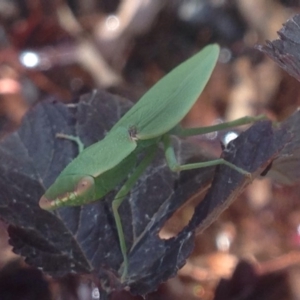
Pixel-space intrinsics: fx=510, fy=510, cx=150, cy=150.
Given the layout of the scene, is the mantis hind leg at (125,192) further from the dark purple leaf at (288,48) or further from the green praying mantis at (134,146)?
the dark purple leaf at (288,48)

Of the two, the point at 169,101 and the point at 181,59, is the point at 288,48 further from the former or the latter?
the point at 181,59

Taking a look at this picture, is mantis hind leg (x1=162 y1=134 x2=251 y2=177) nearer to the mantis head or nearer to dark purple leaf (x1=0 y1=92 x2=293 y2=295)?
dark purple leaf (x1=0 y1=92 x2=293 y2=295)

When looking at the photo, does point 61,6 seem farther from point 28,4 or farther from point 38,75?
point 38,75

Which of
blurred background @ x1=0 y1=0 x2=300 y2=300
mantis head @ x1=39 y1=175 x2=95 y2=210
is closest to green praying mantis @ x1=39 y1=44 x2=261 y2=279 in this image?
mantis head @ x1=39 y1=175 x2=95 y2=210

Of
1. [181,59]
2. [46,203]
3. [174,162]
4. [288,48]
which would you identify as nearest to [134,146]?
[174,162]

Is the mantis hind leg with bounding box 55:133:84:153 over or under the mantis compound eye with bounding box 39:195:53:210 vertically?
over

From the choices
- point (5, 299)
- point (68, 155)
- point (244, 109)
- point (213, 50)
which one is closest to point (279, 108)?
point (244, 109)

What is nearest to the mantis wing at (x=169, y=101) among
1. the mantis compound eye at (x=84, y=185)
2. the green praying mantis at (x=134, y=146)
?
the green praying mantis at (x=134, y=146)
